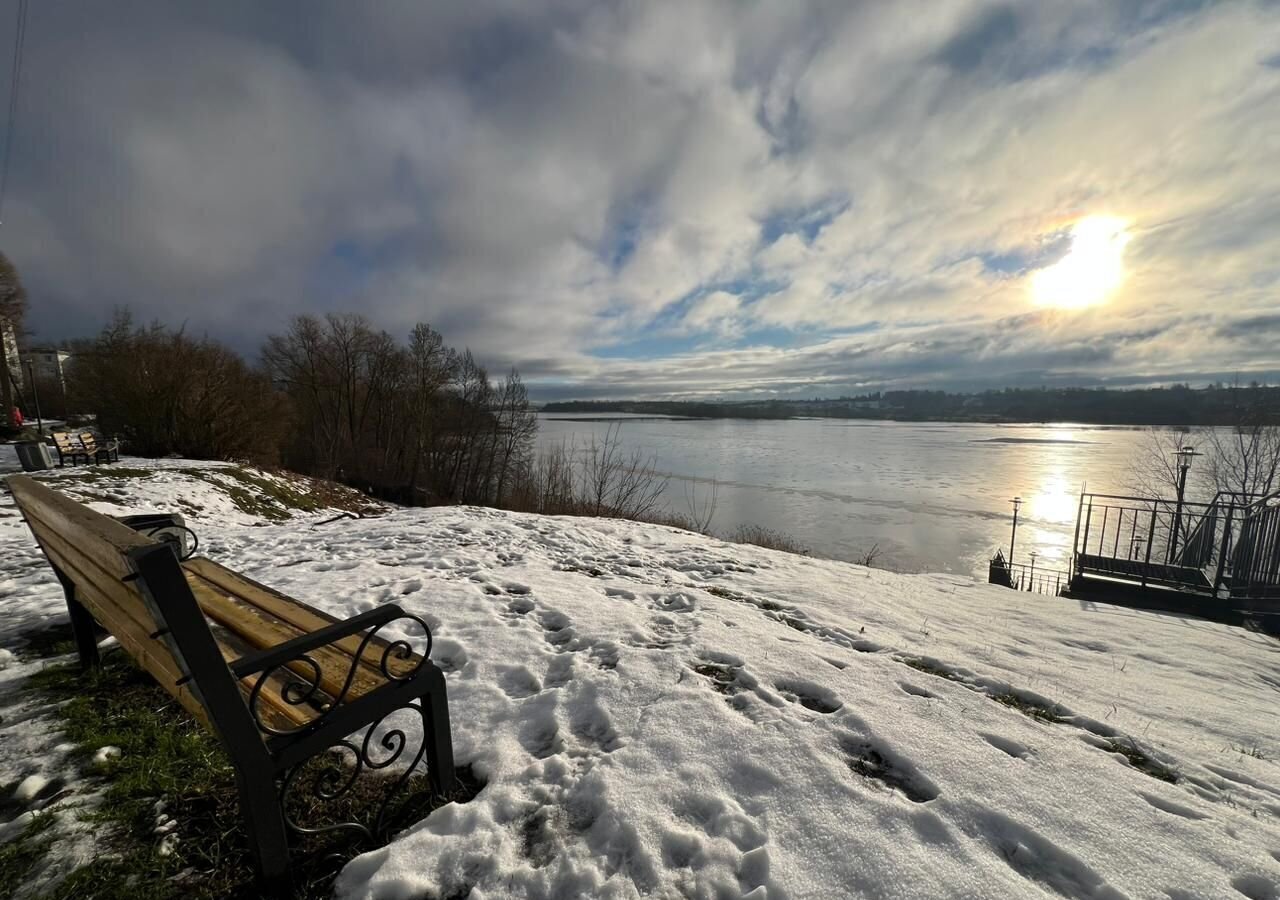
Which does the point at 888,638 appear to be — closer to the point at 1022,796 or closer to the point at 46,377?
the point at 1022,796

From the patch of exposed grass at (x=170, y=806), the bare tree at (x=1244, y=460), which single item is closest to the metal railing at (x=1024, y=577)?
the bare tree at (x=1244, y=460)

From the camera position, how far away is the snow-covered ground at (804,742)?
1689mm

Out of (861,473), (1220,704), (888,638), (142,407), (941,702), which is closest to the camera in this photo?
(941,702)

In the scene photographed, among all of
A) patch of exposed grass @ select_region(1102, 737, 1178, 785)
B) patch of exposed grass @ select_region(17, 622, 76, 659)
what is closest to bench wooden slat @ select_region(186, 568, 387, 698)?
patch of exposed grass @ select_region(17, 622, 76, 659)

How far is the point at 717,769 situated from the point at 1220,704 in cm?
399

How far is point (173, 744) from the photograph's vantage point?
2.17m

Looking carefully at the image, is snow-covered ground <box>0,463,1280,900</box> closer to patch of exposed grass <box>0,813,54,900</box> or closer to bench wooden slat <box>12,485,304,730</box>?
patch of exposed grass <box>0,813,54,900</box>

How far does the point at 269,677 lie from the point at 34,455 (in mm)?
15105

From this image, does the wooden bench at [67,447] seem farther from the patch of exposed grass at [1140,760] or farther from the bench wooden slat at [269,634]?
the patch of exposed grass at [1140,760]

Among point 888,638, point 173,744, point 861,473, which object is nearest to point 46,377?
point 173,744

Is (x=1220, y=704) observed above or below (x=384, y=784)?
below

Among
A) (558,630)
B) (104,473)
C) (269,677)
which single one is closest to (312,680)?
(269,677)

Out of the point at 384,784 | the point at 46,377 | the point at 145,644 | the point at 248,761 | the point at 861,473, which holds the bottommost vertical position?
the point at 861,473

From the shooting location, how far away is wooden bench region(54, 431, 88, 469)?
451 inches
